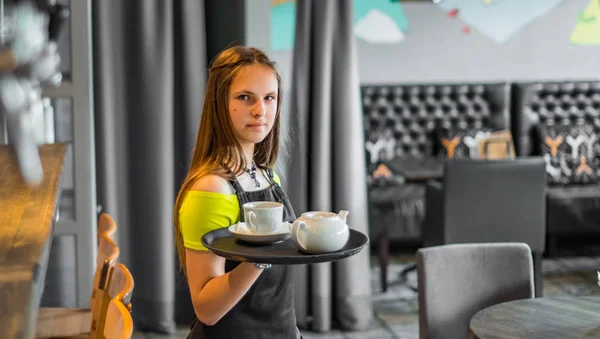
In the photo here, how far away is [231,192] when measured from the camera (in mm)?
1622

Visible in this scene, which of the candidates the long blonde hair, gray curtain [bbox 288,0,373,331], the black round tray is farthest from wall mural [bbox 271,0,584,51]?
the black round tray

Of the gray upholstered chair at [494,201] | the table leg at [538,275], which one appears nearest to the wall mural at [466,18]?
the gray upholstered chair at [494,201]

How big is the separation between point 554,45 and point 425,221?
7.57 feet

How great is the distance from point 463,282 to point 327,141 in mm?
1494

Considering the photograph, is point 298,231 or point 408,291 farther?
point 408,291

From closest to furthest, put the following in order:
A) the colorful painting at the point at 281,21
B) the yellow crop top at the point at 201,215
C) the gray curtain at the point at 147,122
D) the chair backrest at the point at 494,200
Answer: the yellow crop top at the point at 201,215 → the gray curtain at the point at 147,122 → the chair backrest at the point at 494,200 → the colorful painting at the point at 281,21

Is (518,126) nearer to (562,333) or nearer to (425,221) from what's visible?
(425,221)

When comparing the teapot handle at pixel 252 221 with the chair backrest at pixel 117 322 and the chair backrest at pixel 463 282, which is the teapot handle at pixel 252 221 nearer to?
the chair backrest at pixel 117 322

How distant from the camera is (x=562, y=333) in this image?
5.86 feet

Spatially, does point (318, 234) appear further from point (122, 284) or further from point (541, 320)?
point (541, 320)

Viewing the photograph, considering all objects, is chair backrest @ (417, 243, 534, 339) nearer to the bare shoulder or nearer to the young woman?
the young woman

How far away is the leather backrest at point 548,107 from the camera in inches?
227

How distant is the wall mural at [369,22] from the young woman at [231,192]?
4.01 meters

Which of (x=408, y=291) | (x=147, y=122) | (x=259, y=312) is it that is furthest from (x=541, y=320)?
(x=408, y=291)
